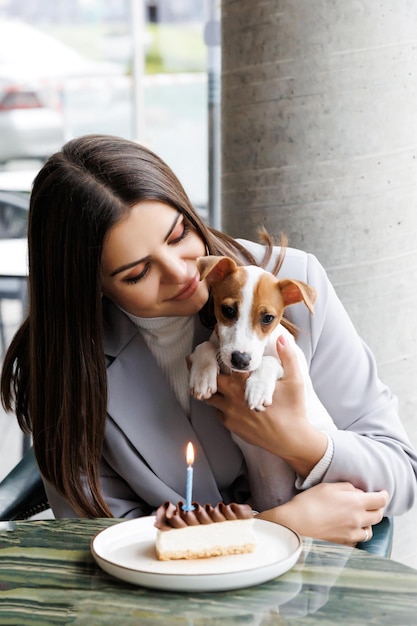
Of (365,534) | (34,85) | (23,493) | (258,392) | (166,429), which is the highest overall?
(34,85)

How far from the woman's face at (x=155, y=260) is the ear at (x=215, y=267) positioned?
2.4 inches

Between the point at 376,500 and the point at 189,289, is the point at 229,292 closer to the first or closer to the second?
the point at 189,289

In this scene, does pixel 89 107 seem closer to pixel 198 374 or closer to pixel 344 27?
pixel 344 27

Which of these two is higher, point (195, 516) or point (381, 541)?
point (195, 516)

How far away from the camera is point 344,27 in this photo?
76.6 inches

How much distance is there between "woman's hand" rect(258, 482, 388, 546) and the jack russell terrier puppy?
4.5 inches

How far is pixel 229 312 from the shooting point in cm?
145

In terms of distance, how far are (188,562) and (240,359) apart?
1.23 ft

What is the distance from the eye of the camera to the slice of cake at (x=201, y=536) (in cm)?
113

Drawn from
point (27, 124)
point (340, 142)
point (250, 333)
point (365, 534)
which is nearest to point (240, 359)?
point (250, 333)

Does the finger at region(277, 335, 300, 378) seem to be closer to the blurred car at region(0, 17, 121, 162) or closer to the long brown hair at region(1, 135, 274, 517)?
the long brown hair at region(1, 135, 274, 517)

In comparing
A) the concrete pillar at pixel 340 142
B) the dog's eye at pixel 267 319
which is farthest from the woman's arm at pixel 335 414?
the concrete pillar at pixel 340 142

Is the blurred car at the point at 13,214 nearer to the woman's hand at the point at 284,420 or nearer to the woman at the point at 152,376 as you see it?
the woman at the point at 152,376

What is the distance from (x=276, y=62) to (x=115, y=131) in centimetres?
576
